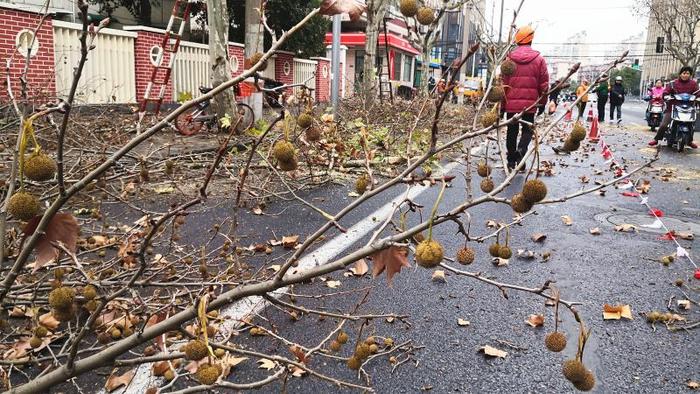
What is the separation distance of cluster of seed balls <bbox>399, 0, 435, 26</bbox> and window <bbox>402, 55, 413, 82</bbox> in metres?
51.1

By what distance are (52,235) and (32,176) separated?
0.84 ft

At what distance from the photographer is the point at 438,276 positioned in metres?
3.94

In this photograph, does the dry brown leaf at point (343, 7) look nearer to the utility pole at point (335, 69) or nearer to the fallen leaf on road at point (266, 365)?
the fallen leaf on road at point (266, 365)

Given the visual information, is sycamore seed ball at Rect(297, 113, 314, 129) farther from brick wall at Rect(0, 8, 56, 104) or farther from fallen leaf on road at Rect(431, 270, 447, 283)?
brick wall at Rect(0, 8, 56, 104)

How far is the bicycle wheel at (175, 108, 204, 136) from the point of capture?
358 inches

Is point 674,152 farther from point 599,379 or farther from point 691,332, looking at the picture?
point 599,379

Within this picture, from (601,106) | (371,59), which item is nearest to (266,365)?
(371,59)

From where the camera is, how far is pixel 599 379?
2.63m

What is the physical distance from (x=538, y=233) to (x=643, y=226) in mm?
1189

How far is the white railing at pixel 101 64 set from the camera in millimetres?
11812

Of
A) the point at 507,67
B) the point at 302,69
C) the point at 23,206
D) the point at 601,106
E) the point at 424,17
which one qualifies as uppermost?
the point at 302,69

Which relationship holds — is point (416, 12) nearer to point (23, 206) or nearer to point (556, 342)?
point (556, 342)

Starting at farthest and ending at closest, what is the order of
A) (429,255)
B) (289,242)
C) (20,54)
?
(20,54)
(289,242)
(429,255)

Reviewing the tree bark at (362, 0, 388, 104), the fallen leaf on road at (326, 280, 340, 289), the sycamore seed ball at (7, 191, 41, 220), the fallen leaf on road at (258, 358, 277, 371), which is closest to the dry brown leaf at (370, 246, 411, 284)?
the sycamore seed ball at (7, 191, 41, 220)
